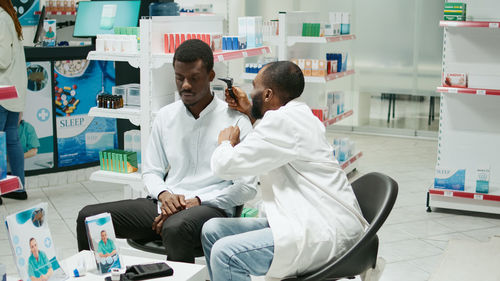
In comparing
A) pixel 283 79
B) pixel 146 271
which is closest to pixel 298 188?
pixel 283 79

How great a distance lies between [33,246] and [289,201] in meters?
0.98

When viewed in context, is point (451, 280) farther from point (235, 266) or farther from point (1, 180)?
point (1, 180)

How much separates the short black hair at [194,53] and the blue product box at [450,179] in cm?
284

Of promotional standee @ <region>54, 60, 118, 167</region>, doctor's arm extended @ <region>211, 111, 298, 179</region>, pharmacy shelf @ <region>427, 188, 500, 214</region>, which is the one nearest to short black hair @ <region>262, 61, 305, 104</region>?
doctor's arm extended @ <region>211, 111, 298, 179</region>

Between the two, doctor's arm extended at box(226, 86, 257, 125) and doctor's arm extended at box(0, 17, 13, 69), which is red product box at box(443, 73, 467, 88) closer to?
doctor's arm extended at box(226, 86, 257, 125)

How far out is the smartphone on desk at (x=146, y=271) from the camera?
2.40 m

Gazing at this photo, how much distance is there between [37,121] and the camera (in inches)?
233

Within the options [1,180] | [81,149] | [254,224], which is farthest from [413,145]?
[1,180]

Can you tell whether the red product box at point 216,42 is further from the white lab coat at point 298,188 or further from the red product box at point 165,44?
the white lab coat at point 298,188

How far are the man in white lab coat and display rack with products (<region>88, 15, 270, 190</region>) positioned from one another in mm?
1221

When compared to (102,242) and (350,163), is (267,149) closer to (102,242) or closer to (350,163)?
(102,242)

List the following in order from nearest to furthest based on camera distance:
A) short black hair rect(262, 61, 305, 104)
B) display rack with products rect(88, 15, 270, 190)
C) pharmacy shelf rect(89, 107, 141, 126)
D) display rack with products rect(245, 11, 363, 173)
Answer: short black hair rect(262, 61, 305, 104)
display rack with products rect(88, 15, 270, 190)
pharmacy shelf rect(89, 107, 141, 126)
display rack with products rect(245, 11, 363, 173)

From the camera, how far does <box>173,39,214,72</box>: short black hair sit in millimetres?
3070

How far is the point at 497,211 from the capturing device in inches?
202
